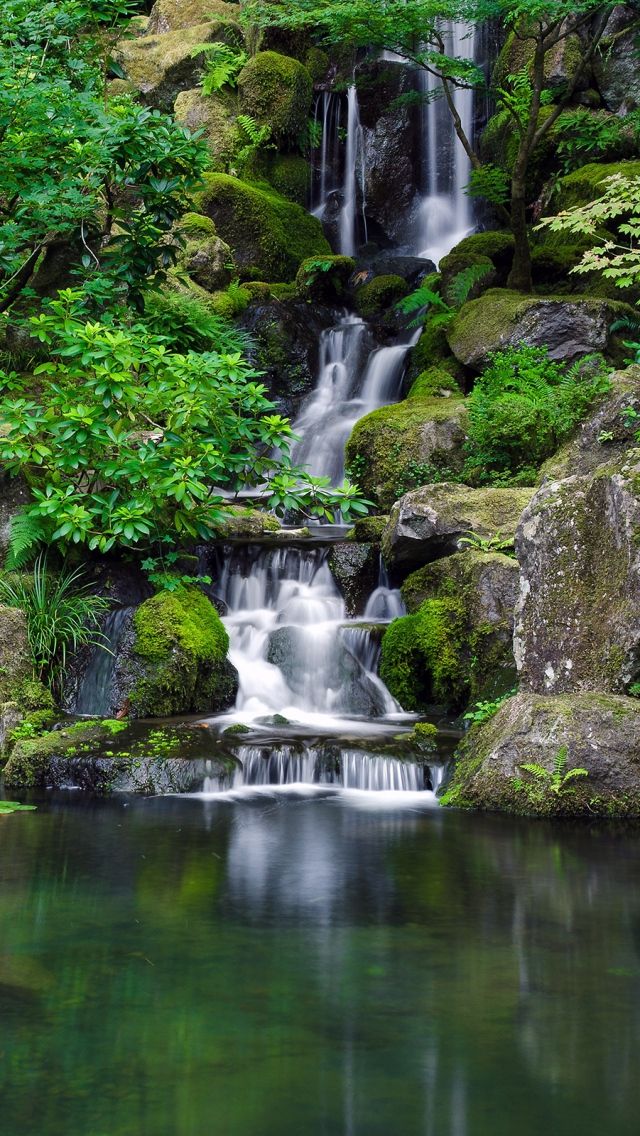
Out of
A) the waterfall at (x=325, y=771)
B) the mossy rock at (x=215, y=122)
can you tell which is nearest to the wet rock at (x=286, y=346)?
the mossy rock at (x=215, y=122)

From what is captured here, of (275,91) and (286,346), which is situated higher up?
(275,91)

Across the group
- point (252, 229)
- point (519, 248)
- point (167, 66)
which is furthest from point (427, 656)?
point (167, 66)

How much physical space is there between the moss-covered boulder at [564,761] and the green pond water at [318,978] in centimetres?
24

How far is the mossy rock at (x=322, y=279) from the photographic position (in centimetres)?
1617

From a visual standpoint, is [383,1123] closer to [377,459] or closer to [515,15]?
[377,459]

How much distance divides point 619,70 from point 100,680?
12884 mm

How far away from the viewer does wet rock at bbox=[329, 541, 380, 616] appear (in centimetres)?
1018

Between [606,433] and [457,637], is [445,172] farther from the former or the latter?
[457,637]

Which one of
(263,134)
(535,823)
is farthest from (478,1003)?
(263,134)

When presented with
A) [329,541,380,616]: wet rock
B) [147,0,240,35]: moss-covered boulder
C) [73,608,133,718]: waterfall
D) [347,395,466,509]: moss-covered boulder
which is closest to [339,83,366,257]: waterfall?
[147,0,240,35]: moss-covered boulder

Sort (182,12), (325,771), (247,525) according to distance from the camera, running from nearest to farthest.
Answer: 1. (325,771)
2. (247,525)
3. (182,12)

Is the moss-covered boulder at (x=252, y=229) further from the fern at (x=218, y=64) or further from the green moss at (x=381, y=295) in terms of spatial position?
the fern at (x=218, y=64)

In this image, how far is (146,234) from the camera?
32.9 ft

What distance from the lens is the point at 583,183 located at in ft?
48.5
